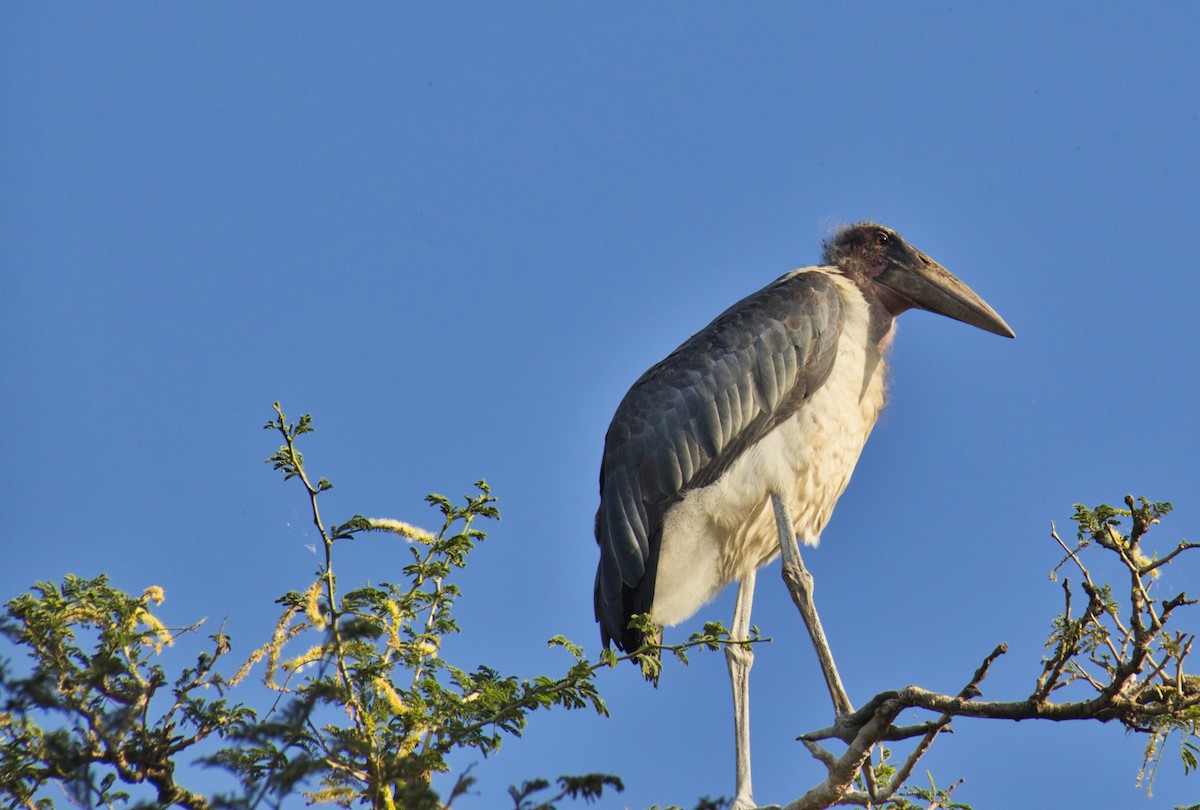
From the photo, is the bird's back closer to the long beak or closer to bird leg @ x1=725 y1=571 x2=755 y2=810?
bird leg @ x1=725 y1=571 x2=755 y2=810

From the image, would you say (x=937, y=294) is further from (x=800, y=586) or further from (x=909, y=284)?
(x=800, y=586)

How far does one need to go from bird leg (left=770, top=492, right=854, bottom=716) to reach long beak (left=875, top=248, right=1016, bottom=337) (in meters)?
1.65

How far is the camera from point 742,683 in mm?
7008

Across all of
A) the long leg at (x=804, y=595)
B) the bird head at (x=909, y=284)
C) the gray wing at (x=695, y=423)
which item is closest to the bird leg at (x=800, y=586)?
the long leg at (x=804, y=595)

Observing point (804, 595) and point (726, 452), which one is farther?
point (726, 452)

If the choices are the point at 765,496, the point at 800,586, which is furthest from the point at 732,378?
the point at 800,586

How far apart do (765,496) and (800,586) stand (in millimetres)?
487

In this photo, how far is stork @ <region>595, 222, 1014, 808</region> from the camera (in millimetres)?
6914

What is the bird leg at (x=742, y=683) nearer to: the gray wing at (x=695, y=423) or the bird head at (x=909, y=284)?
the gray wing at (x=695, y=423)

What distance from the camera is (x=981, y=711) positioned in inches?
193

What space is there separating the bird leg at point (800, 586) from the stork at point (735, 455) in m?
0.02

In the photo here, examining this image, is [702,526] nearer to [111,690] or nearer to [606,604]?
[606,604]

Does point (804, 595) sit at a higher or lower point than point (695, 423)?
lower

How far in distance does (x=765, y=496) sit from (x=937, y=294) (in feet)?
5.61
